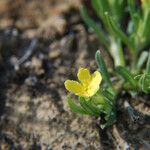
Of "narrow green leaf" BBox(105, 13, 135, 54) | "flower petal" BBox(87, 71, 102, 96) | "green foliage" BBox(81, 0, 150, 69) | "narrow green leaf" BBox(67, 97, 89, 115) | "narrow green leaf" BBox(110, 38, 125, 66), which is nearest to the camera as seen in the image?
"flower petal" BBox(87, 71, 102, 96)

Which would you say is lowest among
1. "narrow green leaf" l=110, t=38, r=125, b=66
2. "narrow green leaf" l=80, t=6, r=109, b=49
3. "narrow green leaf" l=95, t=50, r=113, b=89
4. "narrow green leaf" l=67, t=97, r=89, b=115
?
"narrow green leaf" l=67, t=97, r=89, b=115

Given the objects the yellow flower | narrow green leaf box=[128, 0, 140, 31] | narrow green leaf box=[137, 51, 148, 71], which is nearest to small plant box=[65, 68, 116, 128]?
the yellow flower

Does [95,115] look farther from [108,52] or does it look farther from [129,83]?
[108,52]

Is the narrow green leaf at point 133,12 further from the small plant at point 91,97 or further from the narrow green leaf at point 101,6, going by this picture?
the small plant at point 91,97

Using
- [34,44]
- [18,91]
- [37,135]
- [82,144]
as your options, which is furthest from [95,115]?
[34,44]

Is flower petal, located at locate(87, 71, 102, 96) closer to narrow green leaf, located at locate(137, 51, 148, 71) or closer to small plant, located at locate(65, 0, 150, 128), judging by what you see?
small plant, located at locate(65, 0, 150, 128)

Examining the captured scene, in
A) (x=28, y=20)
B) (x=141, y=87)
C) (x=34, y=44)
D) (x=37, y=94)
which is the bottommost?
(x=141, y=87)

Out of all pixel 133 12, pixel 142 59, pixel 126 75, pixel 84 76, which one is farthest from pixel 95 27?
pixel 84 76
